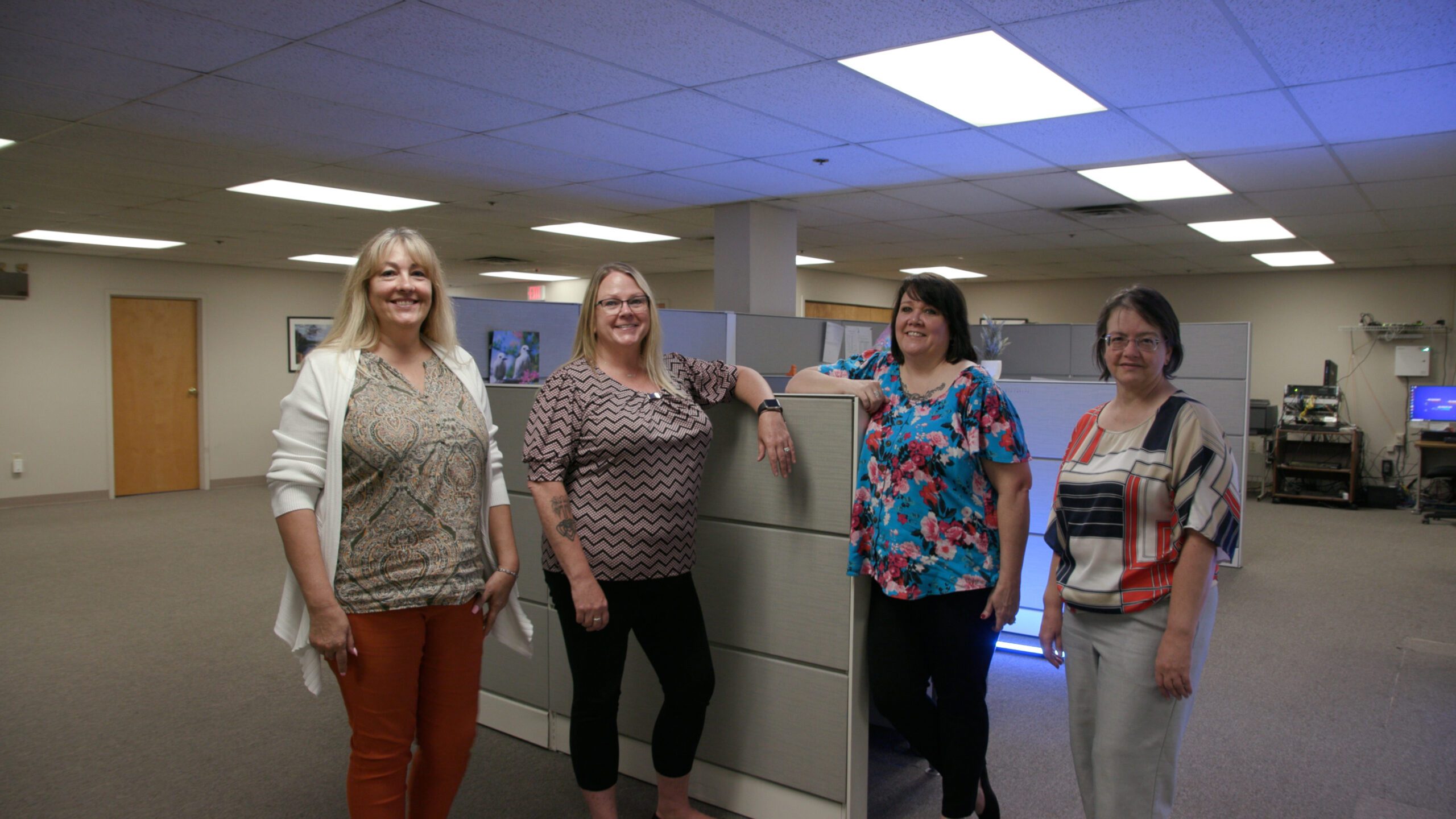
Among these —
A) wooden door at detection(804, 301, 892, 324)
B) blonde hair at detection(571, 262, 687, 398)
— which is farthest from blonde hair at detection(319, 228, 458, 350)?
wooden door at detection(804, 301, 892, 324)

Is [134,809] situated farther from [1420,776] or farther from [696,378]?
[1420,776]

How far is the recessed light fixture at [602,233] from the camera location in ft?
22.2

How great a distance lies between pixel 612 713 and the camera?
195 cm

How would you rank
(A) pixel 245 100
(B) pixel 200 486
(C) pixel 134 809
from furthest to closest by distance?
(B) pixel 200 486, (A) pixel 245 100, (C) pixel 134 809

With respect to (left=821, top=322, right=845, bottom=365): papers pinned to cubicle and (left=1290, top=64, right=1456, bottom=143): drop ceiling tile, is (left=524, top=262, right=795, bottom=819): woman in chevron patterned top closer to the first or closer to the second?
(left=1290, top=64, right=1456, bottom=143): drop ceiling tile

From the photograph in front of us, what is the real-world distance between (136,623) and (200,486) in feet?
17.7

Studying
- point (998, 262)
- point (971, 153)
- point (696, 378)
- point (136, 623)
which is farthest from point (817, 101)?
point (998, 262)

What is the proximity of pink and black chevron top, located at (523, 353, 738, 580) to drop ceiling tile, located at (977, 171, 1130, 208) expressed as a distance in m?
3.71

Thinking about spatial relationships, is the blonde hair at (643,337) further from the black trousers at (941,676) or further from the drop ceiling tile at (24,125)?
the drop ceiling tile at (24,125)

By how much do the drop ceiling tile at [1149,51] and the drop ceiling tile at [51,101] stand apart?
3.30 metres

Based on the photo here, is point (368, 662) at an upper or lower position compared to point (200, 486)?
upper

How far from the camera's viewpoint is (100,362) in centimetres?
804

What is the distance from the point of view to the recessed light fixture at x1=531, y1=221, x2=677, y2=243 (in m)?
6.78

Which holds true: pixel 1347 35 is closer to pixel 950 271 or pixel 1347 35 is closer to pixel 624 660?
pixel 624 660
